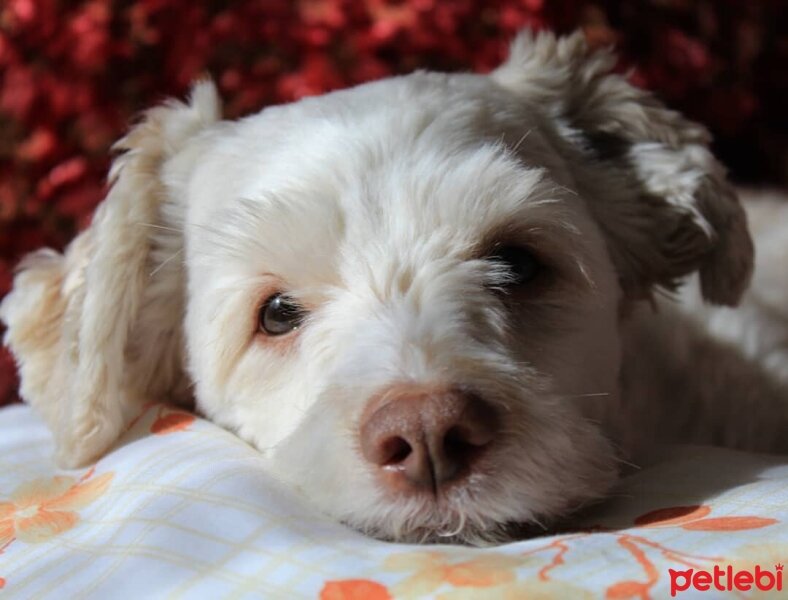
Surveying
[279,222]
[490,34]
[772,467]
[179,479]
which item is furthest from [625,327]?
[490,34]

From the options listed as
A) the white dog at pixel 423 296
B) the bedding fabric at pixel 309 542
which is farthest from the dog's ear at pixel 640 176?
the bedding fabric at pixel 309 542

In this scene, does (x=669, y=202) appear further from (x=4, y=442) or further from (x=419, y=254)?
(x=4, y=442)

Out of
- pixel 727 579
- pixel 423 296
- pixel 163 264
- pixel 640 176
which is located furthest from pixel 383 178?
pixel 727 579

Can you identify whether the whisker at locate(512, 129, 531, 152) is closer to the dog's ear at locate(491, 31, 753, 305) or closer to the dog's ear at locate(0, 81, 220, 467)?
the dog's ear at locate(491, 31, 753, 305)

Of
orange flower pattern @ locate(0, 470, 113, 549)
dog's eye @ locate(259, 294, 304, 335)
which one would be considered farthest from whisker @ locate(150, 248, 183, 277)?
orange flower pattern @ locate(0, 470, 113, 549)

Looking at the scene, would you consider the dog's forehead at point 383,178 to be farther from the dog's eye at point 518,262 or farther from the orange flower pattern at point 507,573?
the orange flower pattern at point 507,573

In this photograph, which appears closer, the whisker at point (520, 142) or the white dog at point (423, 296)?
the white dog at point (423, 296)

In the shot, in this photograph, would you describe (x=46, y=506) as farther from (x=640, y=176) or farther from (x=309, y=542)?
(x=640, y=176)
